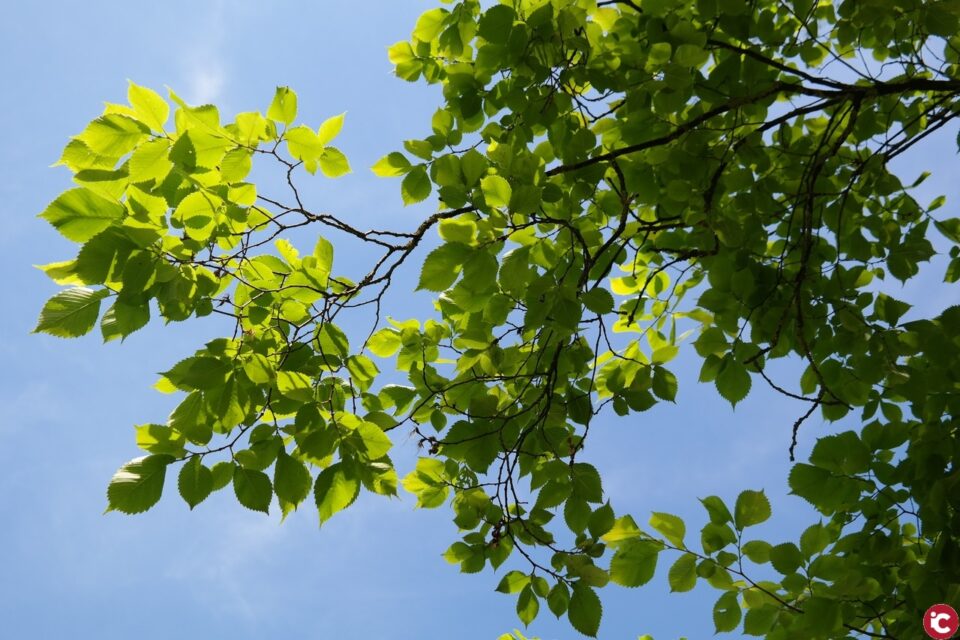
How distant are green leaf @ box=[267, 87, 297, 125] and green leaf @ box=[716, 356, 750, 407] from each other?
2.07 meters

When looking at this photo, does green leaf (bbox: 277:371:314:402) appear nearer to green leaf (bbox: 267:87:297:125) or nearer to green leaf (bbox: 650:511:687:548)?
green leaf (bbox: 267:87:297:125)

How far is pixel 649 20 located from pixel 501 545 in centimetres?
234

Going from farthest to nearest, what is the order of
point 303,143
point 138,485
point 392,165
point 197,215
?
point 392,165, point 303,143, point 197,215, point 138,485

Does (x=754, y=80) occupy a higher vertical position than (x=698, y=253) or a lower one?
higher

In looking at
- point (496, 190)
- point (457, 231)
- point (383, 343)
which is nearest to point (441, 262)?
point (457, 231)

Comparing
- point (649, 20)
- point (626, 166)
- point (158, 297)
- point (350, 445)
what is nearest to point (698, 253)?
point (626, 166)

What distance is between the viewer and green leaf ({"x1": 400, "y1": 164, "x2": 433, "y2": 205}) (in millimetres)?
3143

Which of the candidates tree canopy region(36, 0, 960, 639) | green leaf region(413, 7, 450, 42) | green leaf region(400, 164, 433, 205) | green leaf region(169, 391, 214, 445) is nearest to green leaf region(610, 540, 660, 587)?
tree canopy region(36, 0, 960, 639)

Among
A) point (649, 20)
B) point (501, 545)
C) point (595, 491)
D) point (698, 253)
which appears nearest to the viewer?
point (595, 491)

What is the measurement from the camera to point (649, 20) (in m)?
2.86

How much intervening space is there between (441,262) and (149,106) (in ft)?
3.54

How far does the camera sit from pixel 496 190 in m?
2.38

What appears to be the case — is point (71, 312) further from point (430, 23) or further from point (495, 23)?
point (430, 23)

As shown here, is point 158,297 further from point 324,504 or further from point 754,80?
point 754,80
